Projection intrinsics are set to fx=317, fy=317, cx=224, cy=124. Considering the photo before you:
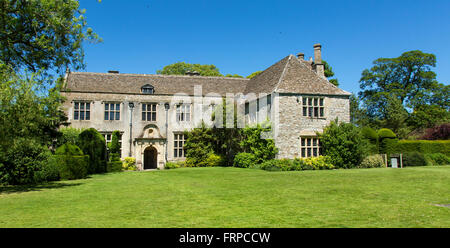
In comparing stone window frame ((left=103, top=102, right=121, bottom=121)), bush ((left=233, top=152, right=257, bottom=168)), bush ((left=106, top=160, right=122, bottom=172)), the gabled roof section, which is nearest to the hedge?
the gabled roof section

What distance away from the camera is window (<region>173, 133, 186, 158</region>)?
31328mm

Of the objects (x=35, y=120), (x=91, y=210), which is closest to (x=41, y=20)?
(x=35, y=120)

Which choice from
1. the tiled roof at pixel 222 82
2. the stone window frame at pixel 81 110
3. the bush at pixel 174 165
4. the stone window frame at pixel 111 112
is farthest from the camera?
the stone window frame at pixel 111 112

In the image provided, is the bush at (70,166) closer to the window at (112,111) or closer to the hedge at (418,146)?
the window at (112,111)

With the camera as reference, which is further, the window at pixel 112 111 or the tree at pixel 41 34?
the window at pixel 112 111

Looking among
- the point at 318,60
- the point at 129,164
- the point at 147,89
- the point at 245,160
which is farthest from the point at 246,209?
the point at 147,89

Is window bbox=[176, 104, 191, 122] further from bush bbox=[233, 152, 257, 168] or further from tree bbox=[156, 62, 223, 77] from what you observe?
tree bbox=[156, 62, 223, 77]

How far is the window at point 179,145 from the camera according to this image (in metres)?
31.3

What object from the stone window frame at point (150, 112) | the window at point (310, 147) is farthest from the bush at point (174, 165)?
the window at point (310, 147)

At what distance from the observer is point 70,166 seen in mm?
17219

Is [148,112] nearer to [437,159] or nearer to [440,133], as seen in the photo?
[437,159]

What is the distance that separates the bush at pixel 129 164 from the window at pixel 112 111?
4375mm

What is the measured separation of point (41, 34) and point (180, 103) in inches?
695
